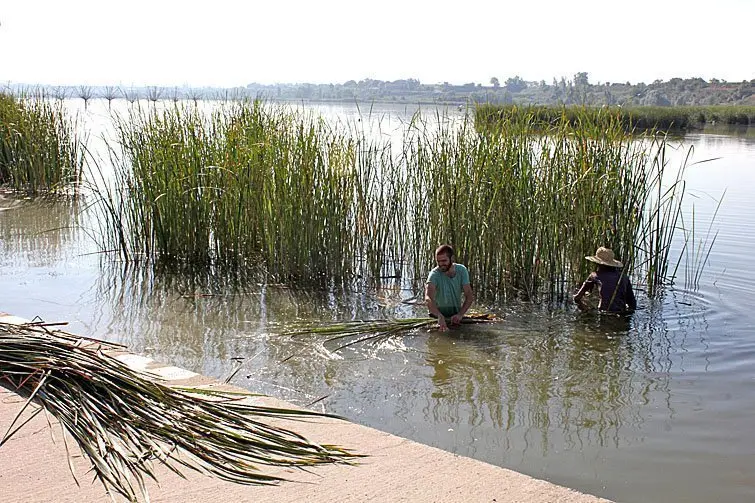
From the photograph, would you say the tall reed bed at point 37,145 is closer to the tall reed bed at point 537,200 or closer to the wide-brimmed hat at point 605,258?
the tall reed bed at point 537,200

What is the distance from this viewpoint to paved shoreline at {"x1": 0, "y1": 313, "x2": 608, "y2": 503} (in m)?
3.09

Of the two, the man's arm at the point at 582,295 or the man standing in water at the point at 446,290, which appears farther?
the man's arm at the point at 582,295

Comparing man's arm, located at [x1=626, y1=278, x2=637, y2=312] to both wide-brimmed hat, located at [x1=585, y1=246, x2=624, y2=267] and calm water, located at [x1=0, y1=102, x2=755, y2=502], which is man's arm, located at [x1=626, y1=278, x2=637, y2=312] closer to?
calm water, located at [x1=0, y1=102, x2=755, y2=502]

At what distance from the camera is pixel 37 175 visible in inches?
495

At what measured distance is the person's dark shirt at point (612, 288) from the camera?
268 inches

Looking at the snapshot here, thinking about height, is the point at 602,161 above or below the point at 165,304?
above

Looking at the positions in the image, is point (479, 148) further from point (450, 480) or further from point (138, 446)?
point (138, 446)

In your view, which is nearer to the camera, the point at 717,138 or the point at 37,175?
the point at 37,175

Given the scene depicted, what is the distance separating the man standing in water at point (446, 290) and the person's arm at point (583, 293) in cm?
108

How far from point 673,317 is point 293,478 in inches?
187

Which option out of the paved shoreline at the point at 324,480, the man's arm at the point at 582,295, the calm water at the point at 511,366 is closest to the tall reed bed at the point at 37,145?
the calm water at the point at 511,366

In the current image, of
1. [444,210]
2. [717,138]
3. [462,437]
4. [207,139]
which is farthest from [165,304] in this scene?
[717,138]

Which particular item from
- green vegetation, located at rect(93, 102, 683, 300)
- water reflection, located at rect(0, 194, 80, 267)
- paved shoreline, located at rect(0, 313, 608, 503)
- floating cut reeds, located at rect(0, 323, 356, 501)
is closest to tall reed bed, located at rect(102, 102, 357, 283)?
green vegetation, located at rect(93, 102, 683, 300)

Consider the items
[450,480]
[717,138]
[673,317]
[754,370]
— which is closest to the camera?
[450,480]
